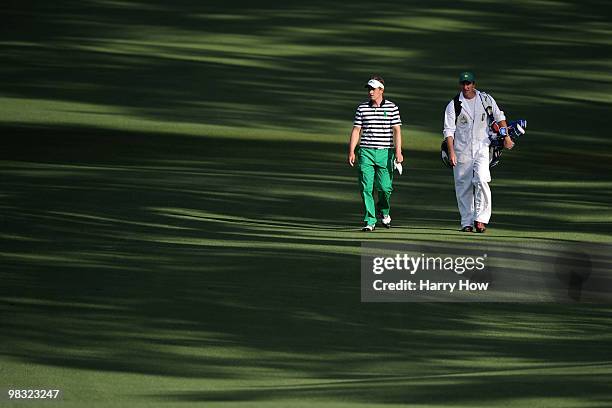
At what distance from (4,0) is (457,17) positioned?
1181cm

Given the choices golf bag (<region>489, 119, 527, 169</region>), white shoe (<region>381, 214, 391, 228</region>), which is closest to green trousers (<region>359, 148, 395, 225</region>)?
white shoe (<region>381, 214, 391, 228</region>)

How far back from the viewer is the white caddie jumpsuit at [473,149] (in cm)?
1545

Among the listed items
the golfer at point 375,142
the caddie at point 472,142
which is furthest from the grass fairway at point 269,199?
the golfer at point 375,142

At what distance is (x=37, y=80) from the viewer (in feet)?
99.0

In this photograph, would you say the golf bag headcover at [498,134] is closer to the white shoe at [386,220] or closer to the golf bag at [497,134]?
the golf bag at [497,134]

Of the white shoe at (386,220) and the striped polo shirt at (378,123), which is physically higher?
the striped polo shirt at (378,123)

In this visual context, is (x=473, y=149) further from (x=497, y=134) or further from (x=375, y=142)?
(x=375, y=142)

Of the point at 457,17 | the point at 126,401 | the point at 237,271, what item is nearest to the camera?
the point at 126,401


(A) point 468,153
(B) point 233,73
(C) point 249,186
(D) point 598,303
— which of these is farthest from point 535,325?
(B) point 233,73

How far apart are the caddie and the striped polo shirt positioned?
2.02 ft

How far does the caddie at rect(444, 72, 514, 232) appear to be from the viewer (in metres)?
15.4

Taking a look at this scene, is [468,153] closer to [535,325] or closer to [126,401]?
[535,325]

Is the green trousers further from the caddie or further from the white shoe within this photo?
the caddie

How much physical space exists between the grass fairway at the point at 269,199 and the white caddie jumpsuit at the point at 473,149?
477mm
